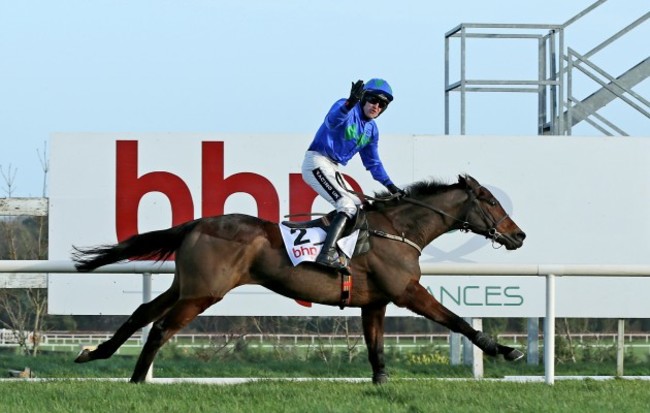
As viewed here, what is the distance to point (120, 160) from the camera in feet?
37.4

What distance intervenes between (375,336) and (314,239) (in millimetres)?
962

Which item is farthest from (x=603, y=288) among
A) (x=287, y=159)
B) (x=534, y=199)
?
(x=287, y=159)

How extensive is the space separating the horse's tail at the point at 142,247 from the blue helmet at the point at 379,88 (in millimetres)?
1503

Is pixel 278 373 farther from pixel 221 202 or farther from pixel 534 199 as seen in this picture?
pixel 534 199

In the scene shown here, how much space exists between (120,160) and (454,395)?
5258mm

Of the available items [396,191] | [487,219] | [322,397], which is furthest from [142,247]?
[487,219]

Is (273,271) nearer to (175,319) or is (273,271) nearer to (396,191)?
(175,319)

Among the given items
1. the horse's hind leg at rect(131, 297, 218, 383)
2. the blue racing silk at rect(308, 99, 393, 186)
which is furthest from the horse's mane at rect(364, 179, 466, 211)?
the horse's hind leg at rect(131, 297, 218, 383)

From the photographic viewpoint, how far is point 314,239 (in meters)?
8.20

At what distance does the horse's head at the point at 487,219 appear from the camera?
8.87 m

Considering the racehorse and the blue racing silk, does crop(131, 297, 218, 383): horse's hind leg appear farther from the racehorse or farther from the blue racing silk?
the blue racing silk

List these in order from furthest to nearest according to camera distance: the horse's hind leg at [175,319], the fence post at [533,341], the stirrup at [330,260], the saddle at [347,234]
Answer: the fence post at [533,341], the saddle at [347,234], the stirrup at [330,260], the horse's hind leg at [175,319]

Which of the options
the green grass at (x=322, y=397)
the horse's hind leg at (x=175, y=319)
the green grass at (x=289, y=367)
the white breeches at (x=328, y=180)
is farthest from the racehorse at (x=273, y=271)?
the green grass at (x=289, y=367)

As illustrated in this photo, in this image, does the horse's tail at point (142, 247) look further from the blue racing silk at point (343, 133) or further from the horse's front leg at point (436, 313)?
the horse's front leg at point (436, 313)
